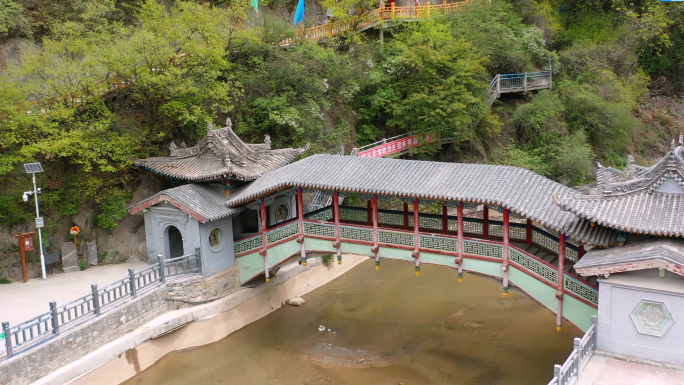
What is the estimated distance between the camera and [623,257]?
12.0m

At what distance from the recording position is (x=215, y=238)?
18.5 m

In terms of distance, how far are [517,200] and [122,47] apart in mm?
13556

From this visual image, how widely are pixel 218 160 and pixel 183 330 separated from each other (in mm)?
5517

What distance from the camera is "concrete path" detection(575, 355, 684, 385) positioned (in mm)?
11609

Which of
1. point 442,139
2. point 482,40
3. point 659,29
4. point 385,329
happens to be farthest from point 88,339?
point 659,29

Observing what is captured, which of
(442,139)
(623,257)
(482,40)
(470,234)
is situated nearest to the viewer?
(623,257)

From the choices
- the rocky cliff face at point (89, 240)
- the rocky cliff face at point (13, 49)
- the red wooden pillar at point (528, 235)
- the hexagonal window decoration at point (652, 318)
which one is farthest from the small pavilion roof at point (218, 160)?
the hexagonal window decoration at point (652, 318)

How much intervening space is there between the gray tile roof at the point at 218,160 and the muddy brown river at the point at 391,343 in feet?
17.0

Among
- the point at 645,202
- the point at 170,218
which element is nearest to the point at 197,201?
the point at 170,218

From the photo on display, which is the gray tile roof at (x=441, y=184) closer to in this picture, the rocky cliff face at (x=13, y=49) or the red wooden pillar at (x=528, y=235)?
the red wooden pillar at (x=528, y=235)

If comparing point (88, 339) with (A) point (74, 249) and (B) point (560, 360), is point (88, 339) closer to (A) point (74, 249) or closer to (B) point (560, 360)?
(A) point (74, 249)

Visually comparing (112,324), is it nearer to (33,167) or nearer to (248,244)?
(248,244)

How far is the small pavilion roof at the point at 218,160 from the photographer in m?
18.5

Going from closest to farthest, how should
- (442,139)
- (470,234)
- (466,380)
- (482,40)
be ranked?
1. (466,380)
2. (470,234)
3. (442,139)
4. (482,40)
